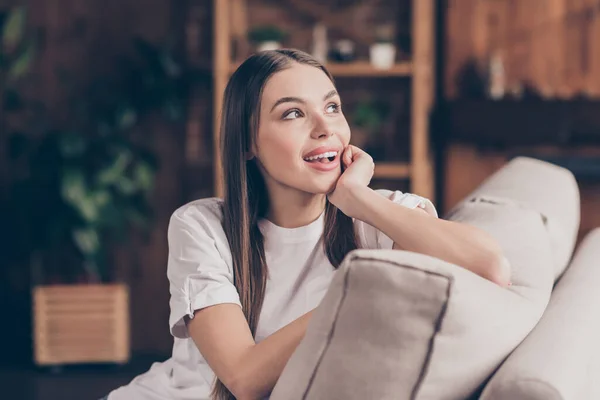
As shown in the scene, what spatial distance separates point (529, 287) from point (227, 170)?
0.60 m

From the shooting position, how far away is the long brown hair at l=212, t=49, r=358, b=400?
1.49 m

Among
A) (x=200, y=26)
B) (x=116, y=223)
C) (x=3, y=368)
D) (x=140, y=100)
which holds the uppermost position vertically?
(x=200, y=26)

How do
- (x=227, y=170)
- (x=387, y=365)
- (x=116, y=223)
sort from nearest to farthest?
(x=387, y=365)
(x=227, y=170)
(x=116, y=223)

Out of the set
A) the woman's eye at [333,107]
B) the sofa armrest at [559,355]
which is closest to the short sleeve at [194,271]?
the woman's eye at [333,107]

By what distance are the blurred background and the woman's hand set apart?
95.0 inches

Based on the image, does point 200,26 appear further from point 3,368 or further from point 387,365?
point 387,365

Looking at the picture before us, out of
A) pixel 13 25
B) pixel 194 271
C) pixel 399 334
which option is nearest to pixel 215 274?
pixel 194 271

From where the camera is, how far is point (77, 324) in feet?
12.9

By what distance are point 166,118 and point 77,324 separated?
109 centimetres

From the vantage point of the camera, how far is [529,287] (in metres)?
1.27

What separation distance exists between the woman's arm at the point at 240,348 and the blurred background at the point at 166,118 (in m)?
2.52

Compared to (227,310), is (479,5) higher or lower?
higher

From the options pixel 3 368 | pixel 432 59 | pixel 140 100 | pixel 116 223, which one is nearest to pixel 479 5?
pixel 432 59

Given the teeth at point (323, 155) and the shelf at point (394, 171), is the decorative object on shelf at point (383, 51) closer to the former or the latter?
the shelf at point (394, 171)
